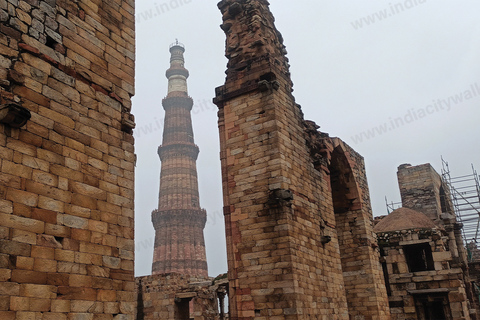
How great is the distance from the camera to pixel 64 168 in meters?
4.90

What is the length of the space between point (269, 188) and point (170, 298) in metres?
8.72

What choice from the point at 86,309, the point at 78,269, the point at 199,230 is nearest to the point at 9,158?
the point at 78,269

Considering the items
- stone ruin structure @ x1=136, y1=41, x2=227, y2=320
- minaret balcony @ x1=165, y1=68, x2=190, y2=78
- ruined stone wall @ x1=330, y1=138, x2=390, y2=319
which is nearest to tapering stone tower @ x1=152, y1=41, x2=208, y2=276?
stone ruin structure @ x1=136, y1=41, x2=227, y2=320

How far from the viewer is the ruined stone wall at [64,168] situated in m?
4.31

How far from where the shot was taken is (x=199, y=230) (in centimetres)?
3416

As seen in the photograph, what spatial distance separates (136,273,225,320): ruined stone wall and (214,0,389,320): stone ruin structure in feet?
23.4

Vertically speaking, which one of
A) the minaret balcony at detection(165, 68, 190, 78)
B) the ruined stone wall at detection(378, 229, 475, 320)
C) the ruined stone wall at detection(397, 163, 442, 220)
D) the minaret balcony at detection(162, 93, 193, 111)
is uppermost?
the minaret balcony at detection(165, 68, 190, 78)

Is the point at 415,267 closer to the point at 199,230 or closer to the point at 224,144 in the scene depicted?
the point at 224,144

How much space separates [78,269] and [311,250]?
6.14 meters

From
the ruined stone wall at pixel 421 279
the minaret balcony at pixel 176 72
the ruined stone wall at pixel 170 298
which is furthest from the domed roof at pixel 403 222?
the minaret balcony at pixel 176 72

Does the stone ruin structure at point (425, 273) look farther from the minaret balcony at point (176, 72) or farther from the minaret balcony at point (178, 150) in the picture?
the minaret balcony at point (176, 72)

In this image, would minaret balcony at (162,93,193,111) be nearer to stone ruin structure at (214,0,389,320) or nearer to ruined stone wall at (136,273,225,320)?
ruined stone wall at (136,273,225,320)

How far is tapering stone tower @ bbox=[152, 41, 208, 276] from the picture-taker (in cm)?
3269

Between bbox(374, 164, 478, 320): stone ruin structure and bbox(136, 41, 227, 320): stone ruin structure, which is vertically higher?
bbox(136, 41, 227, 320): stone ruin structure
